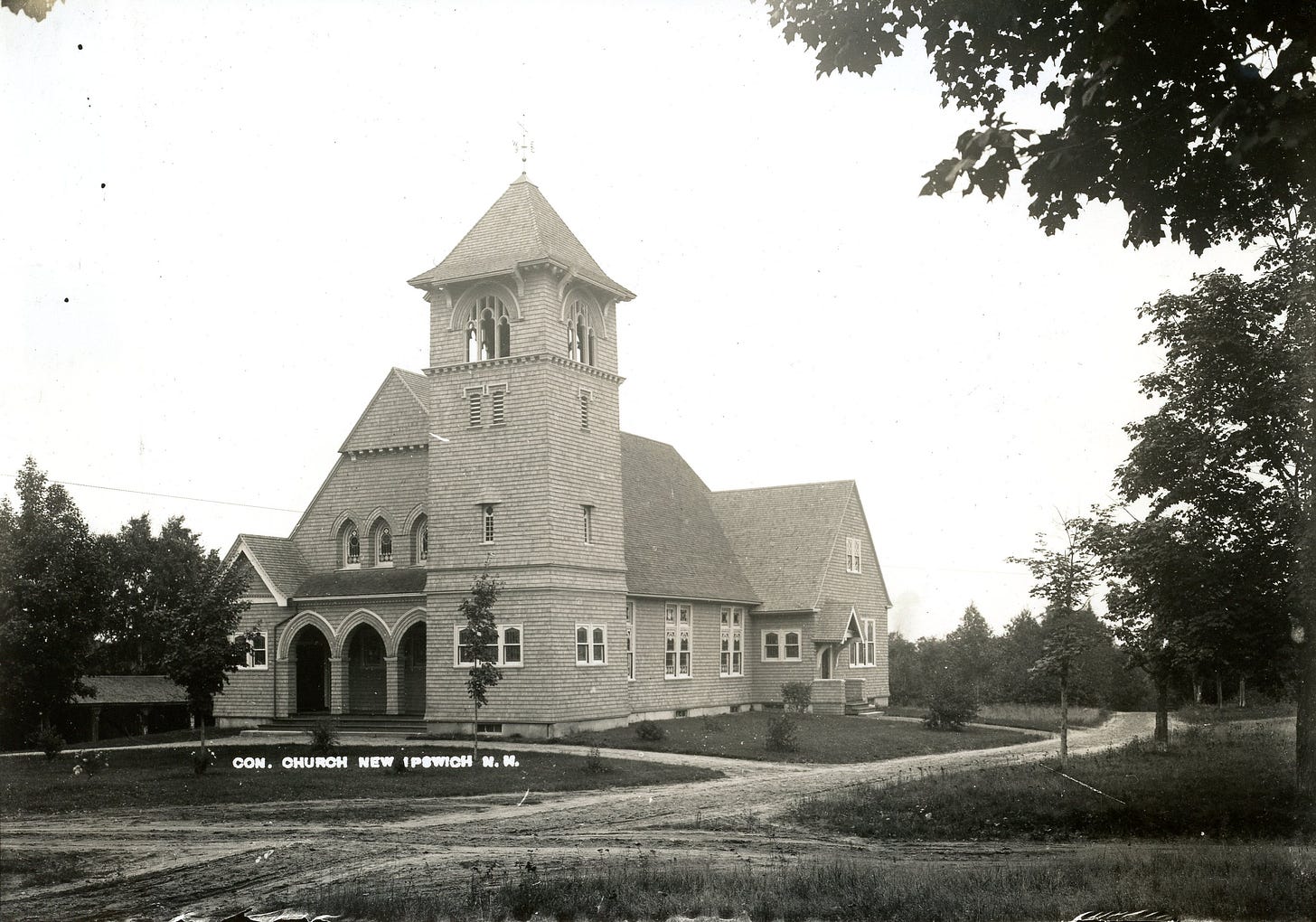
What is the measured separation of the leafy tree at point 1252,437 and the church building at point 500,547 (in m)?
16.6

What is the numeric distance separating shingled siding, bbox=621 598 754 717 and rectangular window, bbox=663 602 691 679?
0.21 meters

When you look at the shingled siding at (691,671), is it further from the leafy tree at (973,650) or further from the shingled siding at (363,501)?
the leafy tree at (973,650)

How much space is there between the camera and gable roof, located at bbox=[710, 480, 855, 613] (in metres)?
47.0

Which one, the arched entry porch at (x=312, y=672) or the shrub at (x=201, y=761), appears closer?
the shrub at (x=201, y=761)

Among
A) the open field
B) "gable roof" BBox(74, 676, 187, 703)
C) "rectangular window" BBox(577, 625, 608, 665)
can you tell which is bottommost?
the open field

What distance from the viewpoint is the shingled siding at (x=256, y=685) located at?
1479 inches

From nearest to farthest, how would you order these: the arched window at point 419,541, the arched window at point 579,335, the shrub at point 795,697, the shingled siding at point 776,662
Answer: the arched window at point 579,335 < the arched window at point 419,541 < the shrub at point 795,697 < the shingled siding at point 776,662

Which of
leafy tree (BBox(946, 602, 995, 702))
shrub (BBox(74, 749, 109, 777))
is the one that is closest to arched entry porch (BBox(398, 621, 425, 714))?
shrub (BBox(74, 749, 109, 777))

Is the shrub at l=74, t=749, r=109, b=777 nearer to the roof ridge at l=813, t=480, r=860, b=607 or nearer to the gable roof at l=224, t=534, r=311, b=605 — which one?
the gable roof at l=224, t=534, r=311, b=605

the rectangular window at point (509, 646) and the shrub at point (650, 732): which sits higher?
the rectangular window at point (509, 646)

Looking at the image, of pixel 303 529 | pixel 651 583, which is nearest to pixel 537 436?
pixel 651 583

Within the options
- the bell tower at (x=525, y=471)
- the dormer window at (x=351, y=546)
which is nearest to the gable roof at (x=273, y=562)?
the dormer window at (x=351, y=546)

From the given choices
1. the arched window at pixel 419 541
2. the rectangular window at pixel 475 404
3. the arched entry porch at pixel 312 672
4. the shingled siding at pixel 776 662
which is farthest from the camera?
the shingled siding at pixel 776 662

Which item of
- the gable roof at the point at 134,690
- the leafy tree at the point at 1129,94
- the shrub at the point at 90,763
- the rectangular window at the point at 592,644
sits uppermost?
the leafy tree at the point at 1129,94
